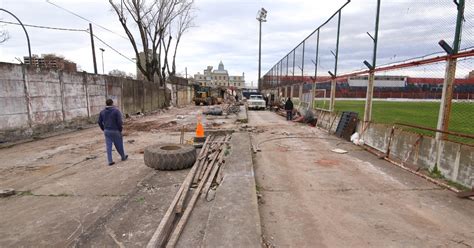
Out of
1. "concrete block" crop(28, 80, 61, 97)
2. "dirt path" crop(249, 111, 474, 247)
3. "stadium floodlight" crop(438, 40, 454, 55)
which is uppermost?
"stadium floodlight" crop(438, 40, 454, 55)

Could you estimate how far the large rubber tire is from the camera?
20.6 feet

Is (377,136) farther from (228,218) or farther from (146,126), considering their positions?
(146,126)

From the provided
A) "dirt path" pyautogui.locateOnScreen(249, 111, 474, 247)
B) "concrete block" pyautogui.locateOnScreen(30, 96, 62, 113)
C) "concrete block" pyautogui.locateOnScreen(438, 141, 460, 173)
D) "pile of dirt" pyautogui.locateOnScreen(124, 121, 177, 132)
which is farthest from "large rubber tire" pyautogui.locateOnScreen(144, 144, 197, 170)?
"concrete block" pyautogui.locateOnScreen(30, 96, 62, 113)

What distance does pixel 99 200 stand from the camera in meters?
4.62

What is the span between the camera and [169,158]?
6277 mm

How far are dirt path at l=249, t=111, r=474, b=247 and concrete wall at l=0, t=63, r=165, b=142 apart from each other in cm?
943

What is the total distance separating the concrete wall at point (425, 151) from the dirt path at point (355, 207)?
512 mm

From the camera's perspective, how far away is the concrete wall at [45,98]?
31.1 feet

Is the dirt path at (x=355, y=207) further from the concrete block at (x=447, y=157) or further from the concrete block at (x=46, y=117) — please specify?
the concrete block at (x=46, y=117)

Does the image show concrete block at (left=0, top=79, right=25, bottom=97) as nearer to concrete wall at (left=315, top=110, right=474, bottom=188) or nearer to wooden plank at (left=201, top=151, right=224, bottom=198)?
wooden plank at (left=201, top=151, right=224, bottom=198)

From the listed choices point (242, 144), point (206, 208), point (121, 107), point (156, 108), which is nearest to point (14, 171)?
point (206, 208)

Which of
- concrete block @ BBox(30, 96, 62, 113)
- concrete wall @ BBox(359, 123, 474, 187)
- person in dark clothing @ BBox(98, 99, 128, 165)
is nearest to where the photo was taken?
concrete wall @ BBox(359, 123, 474, 187)

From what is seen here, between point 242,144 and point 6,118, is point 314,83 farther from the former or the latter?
point 6,118

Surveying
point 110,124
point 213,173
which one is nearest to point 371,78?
point 213,173
